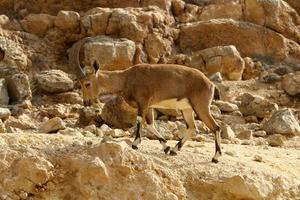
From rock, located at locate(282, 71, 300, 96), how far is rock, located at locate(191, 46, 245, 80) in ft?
6.90

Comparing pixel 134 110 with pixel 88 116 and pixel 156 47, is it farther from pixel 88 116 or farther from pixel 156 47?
pixel 156 47

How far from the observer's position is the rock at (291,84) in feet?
81.7

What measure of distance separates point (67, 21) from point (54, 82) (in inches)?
164

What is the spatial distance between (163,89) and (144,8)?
48.1 feet

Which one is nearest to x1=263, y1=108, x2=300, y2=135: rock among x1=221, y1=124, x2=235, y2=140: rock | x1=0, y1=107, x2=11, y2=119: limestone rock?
x1=221, y1=124, x2=235, y2=140: rock

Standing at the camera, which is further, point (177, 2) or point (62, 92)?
point (177, 2)

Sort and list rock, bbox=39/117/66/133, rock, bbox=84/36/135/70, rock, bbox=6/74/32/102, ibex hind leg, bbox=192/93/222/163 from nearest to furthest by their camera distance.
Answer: ibex hind leg, bbox=192/93/222/163
rock, bbox=39/117/66/133
rock, bbox=6/74/32/102
rock, bbox=84/36/135/70

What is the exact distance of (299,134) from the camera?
19.9 meters

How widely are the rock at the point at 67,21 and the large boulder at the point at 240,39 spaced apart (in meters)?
4.60

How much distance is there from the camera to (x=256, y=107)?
74.1 feet

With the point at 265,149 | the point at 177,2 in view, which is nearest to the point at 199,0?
the point at 177,2

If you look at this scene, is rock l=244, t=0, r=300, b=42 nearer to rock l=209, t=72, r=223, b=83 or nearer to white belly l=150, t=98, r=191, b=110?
rock l=209, t=72, r=223, b=83

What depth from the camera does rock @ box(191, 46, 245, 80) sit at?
26.7m

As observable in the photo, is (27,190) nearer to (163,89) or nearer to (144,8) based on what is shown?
(163,89)
